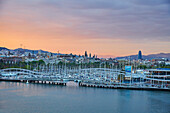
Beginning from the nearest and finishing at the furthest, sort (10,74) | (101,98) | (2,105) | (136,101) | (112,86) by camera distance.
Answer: (2,105), (136,101), (101,98), (112,86), (10,74)

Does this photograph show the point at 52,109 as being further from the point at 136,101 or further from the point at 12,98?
the point at 136,101

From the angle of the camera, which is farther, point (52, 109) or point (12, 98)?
point (12, 98)

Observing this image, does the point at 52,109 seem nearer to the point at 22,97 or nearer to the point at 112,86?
the point at 22,97

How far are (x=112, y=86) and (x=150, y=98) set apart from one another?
14.3m

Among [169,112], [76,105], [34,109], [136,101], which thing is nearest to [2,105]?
[34,109]

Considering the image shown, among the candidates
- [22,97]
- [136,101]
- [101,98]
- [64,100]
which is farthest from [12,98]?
[136,101]

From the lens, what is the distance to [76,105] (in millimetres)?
36594

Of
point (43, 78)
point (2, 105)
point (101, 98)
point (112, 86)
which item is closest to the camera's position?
point (2, 105)

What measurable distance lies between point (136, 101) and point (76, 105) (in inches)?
394

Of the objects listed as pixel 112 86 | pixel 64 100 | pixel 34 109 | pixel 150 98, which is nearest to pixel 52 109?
pixel 34 109

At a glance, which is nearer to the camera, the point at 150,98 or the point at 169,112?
the point at 169,112

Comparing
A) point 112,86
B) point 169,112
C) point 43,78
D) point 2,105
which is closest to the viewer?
point 169,112

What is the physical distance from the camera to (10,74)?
Result: 77875 millimetres

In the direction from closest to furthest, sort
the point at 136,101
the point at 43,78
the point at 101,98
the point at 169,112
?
the point at 169,112, the point at 136,101, the point at 101,98, the point at 43,78
